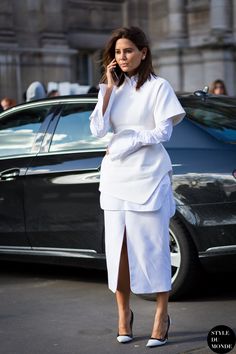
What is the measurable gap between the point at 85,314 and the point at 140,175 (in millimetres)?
1499

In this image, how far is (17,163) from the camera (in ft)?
20.8

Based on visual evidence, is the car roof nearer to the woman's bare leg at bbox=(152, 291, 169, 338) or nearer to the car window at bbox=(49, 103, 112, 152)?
the car window at bbox=(49, 103, 112, 152)

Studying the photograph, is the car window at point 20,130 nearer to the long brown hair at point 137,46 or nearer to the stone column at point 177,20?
the long brown hair at point 137,46

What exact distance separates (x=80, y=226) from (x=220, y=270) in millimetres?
1144

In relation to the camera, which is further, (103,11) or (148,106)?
(103,11)

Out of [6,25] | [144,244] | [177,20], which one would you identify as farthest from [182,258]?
[177,20]

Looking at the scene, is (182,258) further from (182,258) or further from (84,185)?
(84,185)

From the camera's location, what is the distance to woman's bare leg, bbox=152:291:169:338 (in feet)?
15.1

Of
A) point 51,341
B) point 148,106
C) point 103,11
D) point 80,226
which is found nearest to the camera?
point 148,106

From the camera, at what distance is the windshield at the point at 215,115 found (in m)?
5.79

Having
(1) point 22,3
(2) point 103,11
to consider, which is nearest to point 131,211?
(1) point 22,3

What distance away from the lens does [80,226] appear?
593cm

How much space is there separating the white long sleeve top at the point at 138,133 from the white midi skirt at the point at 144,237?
3 centimetres

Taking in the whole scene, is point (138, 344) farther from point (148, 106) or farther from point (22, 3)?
point (22, 3)
